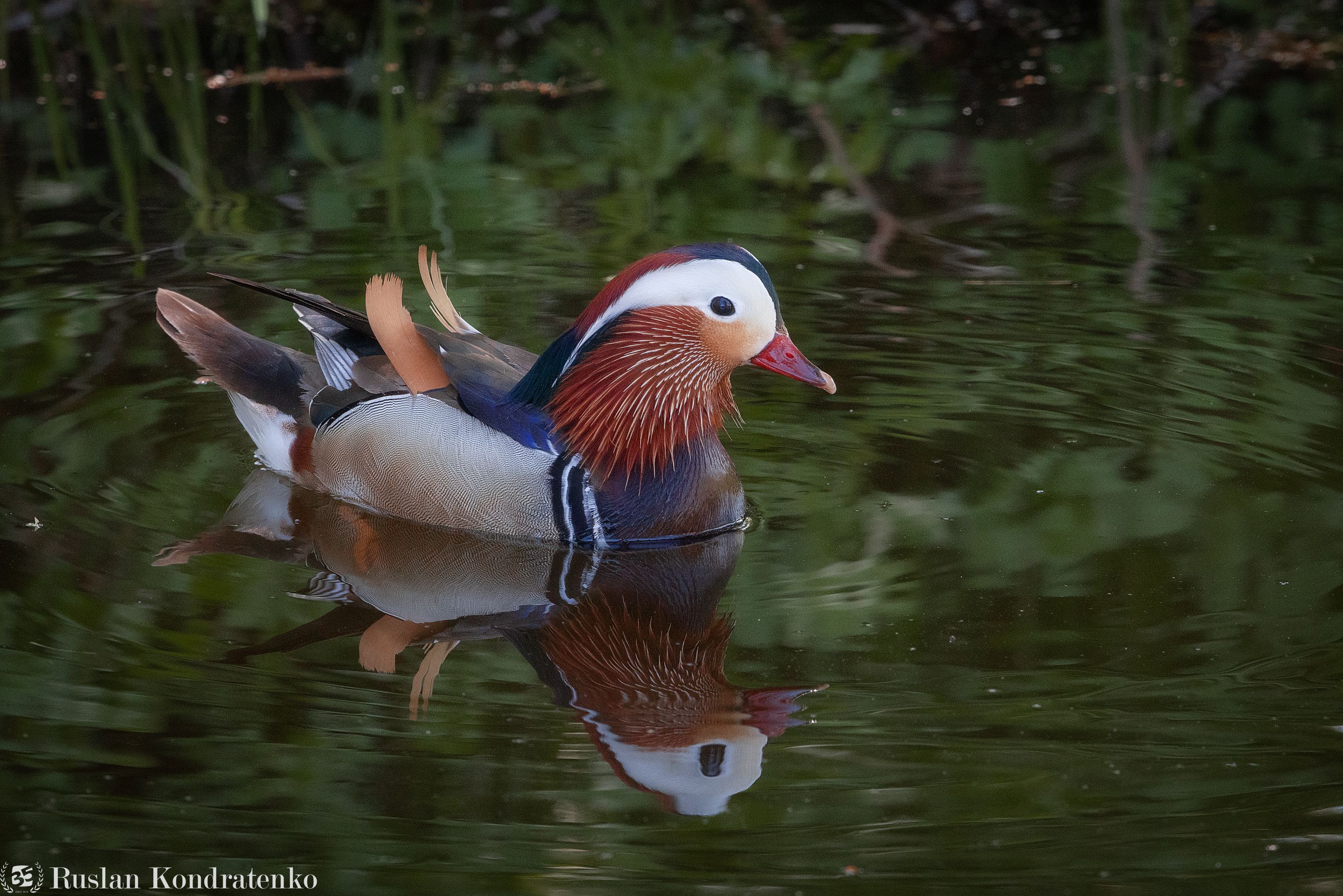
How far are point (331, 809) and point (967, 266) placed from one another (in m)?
4.35

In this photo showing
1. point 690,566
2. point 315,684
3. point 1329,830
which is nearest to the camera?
point 1329,830

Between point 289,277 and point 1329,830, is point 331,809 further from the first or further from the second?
point 289,277

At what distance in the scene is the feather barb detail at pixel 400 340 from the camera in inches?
186

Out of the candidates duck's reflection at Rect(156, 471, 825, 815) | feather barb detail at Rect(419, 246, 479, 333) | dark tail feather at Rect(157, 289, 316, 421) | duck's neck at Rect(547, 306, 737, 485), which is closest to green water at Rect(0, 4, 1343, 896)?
duck's reflection at Rect(156, 471, 825, 815)

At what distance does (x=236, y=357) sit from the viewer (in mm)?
5281

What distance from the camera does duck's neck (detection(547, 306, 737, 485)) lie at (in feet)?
15.4

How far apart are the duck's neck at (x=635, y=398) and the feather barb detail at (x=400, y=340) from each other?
387 millimetres

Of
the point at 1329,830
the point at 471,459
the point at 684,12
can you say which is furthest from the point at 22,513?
the point at 684,12

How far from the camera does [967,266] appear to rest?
268 inches

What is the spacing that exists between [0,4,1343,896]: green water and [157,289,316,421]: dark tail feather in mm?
272

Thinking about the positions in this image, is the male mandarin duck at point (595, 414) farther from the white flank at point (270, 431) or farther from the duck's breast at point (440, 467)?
the white flank at point (270, 431)

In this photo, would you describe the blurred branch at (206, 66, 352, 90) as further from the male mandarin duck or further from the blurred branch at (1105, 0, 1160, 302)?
the male mandarin duck

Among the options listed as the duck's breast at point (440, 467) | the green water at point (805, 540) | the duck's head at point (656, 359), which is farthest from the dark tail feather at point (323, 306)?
the green water at point (805, 540)

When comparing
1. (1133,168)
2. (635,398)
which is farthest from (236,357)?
(1133,168)
